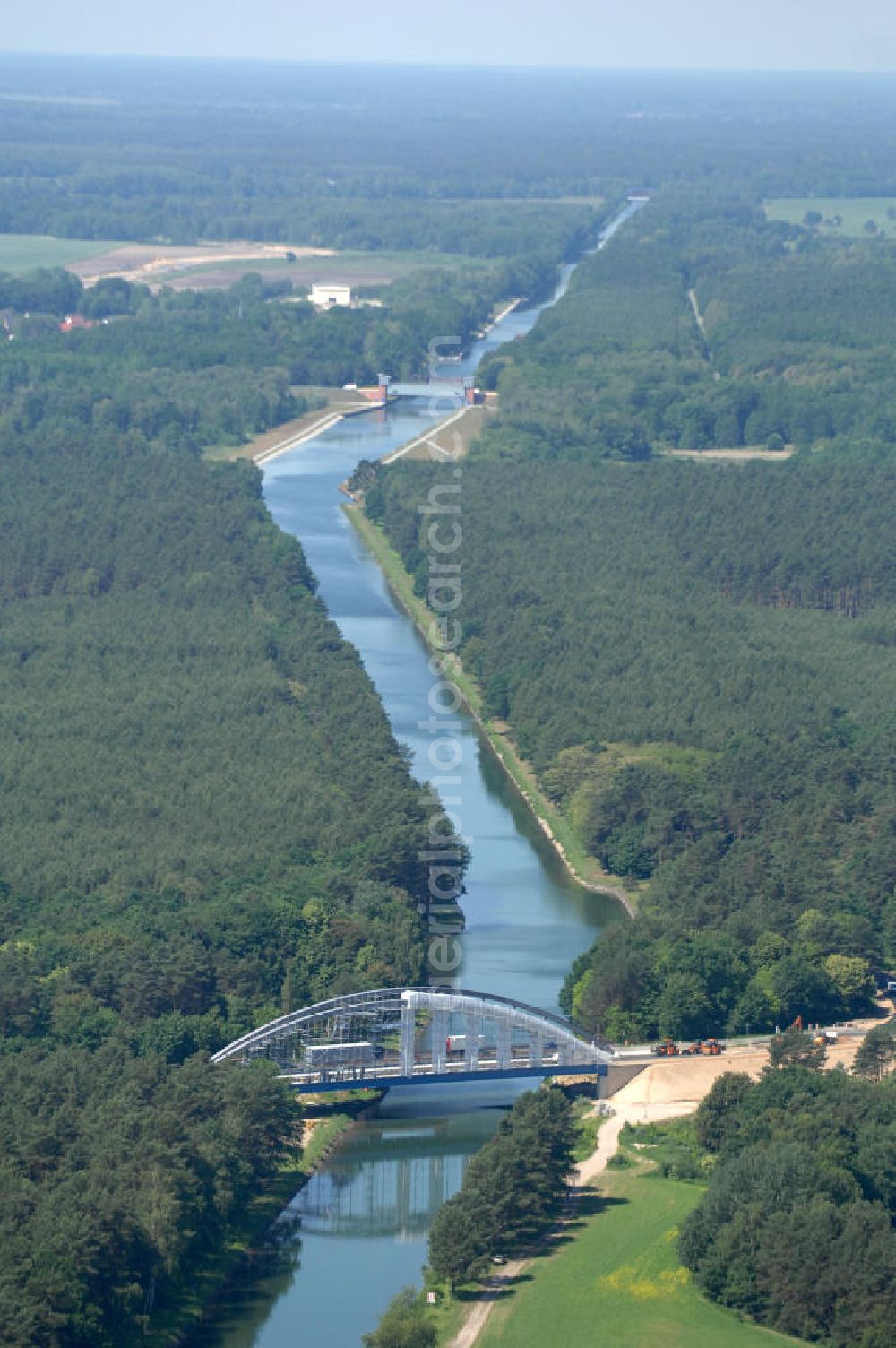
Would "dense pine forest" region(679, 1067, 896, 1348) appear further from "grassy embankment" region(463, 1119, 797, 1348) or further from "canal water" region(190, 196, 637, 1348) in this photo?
"canal water" region(190, 196, 637, 1348)

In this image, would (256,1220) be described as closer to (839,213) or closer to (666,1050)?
(666,1050)

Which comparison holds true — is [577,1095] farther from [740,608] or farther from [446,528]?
[446,528]

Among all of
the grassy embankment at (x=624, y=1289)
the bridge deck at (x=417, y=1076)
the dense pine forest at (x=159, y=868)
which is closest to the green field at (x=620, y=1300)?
the grassy embankment at (x=624, y=1289)

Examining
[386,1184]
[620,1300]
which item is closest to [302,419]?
[386,1184]

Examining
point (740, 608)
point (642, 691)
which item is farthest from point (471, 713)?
point (740, 608)

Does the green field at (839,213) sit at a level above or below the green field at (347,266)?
above

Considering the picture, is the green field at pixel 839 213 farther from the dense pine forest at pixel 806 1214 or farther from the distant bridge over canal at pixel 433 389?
the dense pine forest at pixel 806 1214
